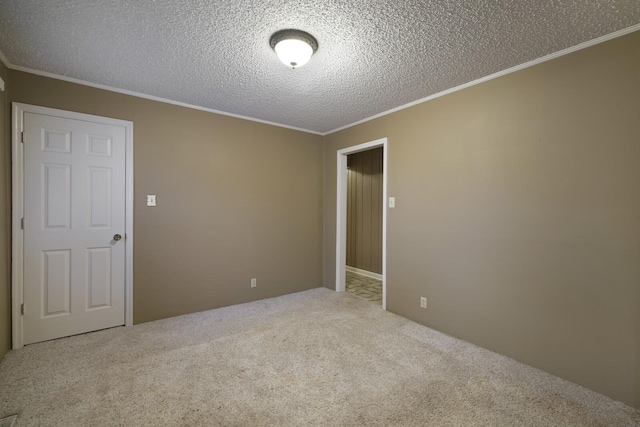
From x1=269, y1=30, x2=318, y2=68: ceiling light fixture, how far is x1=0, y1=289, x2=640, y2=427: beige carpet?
2384 mm

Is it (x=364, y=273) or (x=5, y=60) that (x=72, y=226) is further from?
(x=364, y=273)

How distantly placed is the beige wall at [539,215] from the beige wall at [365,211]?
1962mm

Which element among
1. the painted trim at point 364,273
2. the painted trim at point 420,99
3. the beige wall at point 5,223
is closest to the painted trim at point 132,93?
the painted trim at point 420,99

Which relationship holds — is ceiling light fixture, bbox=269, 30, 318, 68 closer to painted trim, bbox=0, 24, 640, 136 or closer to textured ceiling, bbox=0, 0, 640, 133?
textured ceiling, bbox=0, 0, 640, 133

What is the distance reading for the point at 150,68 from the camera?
2465 mm

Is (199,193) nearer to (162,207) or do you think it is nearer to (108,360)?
(162,207)

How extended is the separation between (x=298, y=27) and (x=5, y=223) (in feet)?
9.59

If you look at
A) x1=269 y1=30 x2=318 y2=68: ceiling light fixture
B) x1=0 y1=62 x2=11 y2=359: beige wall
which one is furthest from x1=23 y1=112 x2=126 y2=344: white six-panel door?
x1=269 y1=30 x2=318 y2=68: ceiling light fixture

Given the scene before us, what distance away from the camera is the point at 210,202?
11.6 feet

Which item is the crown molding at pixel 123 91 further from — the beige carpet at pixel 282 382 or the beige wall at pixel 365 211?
the beige carpet at pixel 282 382

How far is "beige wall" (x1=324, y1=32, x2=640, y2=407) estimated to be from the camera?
1.91 m

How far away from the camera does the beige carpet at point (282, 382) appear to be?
1729mm

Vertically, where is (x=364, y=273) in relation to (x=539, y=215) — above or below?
below

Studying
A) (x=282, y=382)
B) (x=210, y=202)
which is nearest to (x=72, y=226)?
(x=210, y=202)
